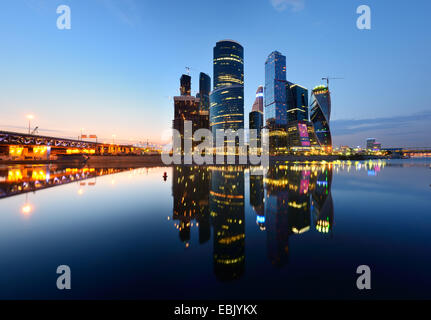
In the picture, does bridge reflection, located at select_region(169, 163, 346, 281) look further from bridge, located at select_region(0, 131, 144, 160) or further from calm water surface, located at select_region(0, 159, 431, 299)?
bridge, located at select_region(0, 131, 144, 160)

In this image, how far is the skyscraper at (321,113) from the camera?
173 meters

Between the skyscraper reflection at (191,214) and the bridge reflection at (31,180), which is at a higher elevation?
the bridge reflection at (31,180)

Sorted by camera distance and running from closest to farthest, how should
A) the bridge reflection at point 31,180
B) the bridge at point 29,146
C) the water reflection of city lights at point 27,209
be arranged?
the water reflection of city lights at point 27,209 < the bridge reflection at point 31,180 < the bridge at point 29,146

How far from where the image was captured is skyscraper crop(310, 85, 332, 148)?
173375 millimetres

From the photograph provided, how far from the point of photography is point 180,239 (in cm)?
734

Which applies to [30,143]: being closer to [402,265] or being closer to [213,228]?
[213,228]

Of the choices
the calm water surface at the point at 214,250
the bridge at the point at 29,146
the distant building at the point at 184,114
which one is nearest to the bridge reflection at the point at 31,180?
the calm water surface at the point at 214,250

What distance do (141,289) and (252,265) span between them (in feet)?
9.98

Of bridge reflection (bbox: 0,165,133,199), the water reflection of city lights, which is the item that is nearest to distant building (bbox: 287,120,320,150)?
bridge reflection (bbox: 0,165,133,199)

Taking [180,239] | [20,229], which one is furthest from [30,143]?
[180,239]

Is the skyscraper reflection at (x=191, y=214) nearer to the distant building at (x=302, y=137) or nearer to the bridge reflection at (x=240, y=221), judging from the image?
the bridge reflection at (x=240, y=221)

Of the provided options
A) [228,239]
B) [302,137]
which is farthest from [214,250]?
[302,137]

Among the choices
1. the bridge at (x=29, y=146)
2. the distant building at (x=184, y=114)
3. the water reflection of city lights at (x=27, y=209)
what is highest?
the distant building at (x=184, y=114)

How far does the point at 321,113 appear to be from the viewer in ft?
583
